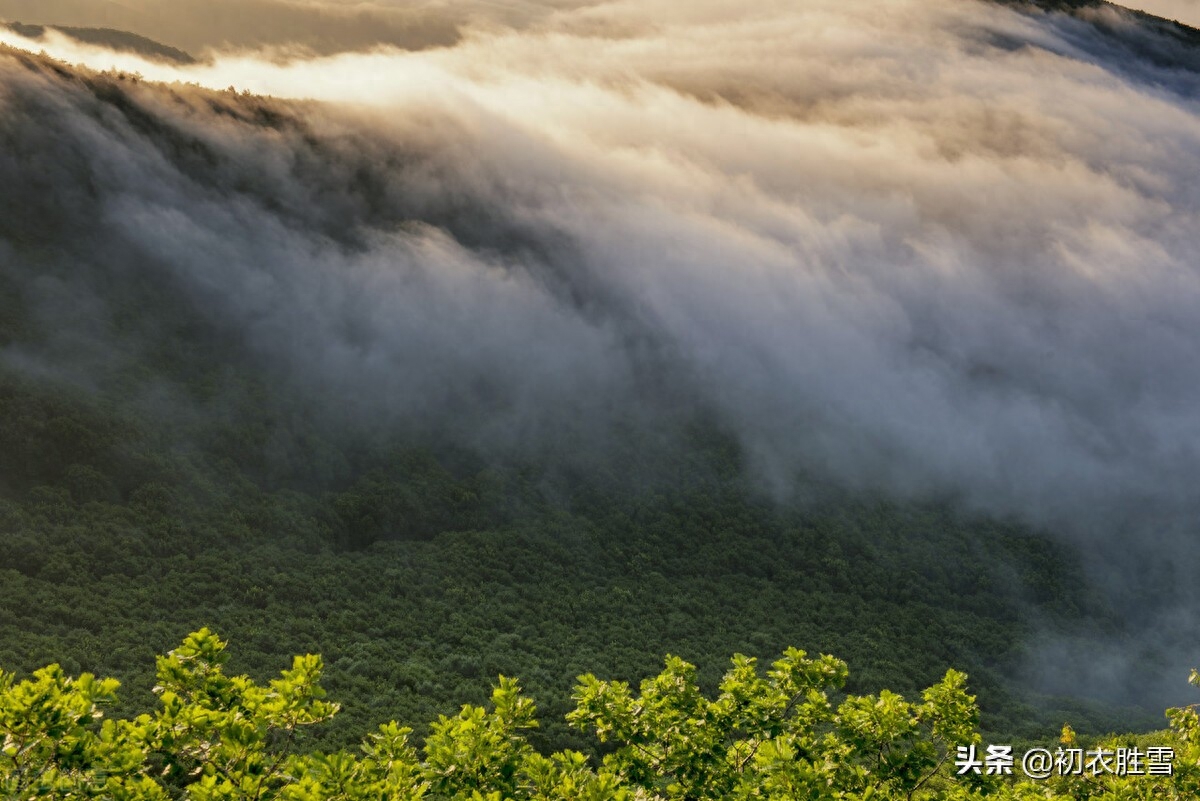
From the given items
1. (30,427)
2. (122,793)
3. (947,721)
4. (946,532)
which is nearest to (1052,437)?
(946,532)

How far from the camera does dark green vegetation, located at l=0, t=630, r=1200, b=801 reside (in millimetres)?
11703

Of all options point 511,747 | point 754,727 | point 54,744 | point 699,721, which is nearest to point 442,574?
point 699,721

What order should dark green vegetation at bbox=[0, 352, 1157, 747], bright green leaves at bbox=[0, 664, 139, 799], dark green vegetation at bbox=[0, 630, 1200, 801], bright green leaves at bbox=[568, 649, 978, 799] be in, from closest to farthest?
bright green leaves at bbox=[0, 664, 139, 799] < dark green vegetation at bbox=[0, 630, 1200, 801] < bright green leaves at bbox=[568, 649, 978, 799] < dark green vegetation at bbox=[0, 352, 1157, 747]

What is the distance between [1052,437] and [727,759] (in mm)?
202877

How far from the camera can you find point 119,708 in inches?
1849

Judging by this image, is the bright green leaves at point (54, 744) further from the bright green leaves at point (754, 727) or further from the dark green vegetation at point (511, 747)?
the bright green leaves at point (754, 727)

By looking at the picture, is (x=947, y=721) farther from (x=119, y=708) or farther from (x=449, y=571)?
(x=449, y=571)

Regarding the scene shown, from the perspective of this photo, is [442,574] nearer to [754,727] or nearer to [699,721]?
[699,721]

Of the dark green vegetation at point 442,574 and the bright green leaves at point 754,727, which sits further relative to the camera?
the dark green vegetation at point 442,574

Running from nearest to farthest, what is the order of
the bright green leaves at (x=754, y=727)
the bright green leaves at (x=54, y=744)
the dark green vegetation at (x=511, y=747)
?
the bright green leaves at (x=54, y=744) → the dark green vegetation at (x=511, y=747) → the bright green leaves at (x=754, y=727)

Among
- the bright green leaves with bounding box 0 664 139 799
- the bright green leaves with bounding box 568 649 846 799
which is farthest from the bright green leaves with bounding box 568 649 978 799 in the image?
the bright green leaves with bounding box 0 664 139 799

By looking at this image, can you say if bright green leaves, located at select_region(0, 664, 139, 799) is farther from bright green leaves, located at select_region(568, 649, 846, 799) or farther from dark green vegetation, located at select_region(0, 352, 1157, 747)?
dark green vegetation, located at select_region(0, 352, 1157, 747)

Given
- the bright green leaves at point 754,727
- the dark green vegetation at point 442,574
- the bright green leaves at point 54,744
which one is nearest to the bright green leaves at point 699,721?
the bright green leaves at point 754,727

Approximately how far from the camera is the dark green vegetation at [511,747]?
11703 mm
